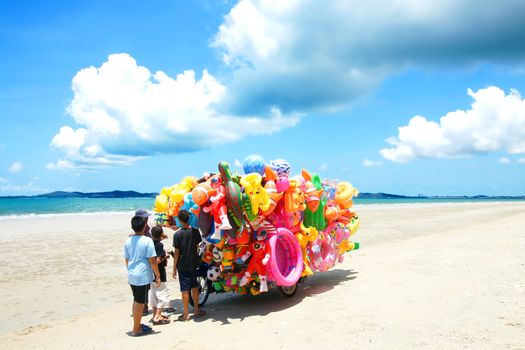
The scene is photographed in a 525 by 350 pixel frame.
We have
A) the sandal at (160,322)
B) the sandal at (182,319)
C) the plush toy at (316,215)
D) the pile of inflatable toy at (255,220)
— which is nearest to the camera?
the pile of inflatable toy at (255,220)

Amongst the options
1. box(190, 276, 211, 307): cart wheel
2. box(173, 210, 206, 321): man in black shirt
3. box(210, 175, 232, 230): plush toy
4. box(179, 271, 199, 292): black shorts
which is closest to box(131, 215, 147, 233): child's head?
box(173, 210, 206, 321): man in black shirt

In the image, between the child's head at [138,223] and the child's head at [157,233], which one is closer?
the child's head at [138,223]

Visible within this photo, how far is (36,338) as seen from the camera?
6.20 metres

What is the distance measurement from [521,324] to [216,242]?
14.6 feet

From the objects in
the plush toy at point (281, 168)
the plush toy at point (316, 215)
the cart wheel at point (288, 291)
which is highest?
the plush toy at point (281, 168)

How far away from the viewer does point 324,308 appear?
677 centimetres

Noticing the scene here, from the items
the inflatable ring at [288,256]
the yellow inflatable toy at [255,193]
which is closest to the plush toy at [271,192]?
the yellow inflatable toy at [255,193]

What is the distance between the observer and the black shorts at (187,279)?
21.7 feet

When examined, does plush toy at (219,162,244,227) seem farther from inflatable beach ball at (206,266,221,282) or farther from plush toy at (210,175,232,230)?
inflatable beach ball at (206,266,221,282)

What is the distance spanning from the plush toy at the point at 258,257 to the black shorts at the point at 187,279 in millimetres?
786

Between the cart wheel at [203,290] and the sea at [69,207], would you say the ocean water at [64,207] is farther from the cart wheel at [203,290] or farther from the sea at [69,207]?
the cart wheel at [203,290]

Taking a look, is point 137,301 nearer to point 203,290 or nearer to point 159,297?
point 159,297

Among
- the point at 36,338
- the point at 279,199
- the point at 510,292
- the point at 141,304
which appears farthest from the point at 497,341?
the point at 36,338

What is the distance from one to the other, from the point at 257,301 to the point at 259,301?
0.04m
